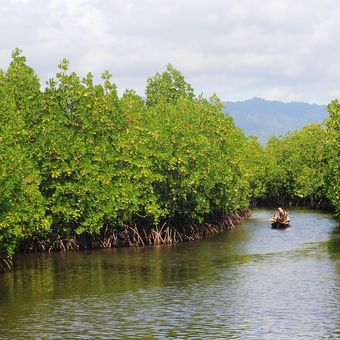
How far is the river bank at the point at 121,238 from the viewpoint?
52750mm

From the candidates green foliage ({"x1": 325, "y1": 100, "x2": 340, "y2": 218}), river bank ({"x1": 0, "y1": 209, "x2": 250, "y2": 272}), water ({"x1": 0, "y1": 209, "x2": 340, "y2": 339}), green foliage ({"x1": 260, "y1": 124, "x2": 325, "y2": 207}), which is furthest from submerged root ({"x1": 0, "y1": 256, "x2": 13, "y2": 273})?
green foliage ({"x1": 260, "y1": 124, "x2": 325, "y2": 207})

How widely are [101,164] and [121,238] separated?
6.89 metres

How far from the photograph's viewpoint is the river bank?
173 ft

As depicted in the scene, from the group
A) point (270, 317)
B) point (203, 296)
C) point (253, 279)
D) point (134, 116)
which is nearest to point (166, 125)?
point (134, 116)

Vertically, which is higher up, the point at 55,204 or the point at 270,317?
the point at 55,204

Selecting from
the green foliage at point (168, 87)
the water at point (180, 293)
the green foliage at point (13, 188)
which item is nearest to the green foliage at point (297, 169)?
the green foliage at point (168, 87)

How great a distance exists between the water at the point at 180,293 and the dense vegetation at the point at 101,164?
110 inches

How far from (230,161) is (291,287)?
32141 mm

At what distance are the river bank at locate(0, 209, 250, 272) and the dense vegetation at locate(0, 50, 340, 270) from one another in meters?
0.12

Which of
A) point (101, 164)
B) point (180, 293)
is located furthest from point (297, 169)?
point (180, 293)

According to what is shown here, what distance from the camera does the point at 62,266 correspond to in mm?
45719

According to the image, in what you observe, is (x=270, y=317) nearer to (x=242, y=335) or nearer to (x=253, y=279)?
(x=242, y=335)

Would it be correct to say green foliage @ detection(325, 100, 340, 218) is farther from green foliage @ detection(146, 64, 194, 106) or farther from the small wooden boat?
green foliage @ detection(146, 64, 194, 106)

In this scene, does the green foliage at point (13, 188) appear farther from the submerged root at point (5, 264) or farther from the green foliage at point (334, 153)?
the green foliage at point (334, 153)
